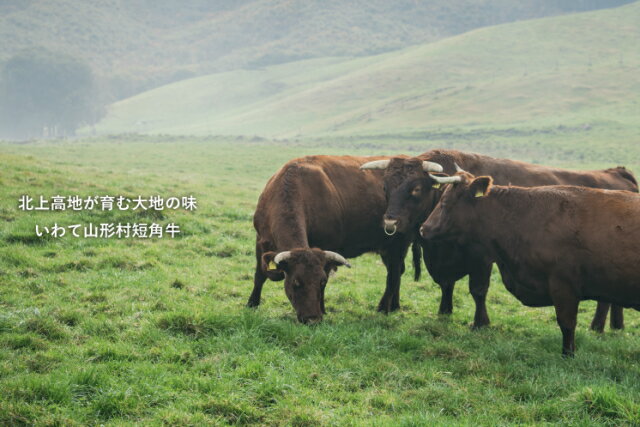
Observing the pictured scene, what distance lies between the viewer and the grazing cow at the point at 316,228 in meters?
7.77

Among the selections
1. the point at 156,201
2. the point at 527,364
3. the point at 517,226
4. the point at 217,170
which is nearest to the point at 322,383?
the point at 527,364

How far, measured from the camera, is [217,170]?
39.8 metres

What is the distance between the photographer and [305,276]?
7.69 metres

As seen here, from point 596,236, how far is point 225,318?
190 inches

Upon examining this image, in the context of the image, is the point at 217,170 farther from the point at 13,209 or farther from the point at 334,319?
the point at 334,319

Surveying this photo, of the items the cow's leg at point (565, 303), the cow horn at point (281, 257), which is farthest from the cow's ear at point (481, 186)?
the cow horn at point (281, 257)

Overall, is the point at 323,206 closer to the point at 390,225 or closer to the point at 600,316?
the point at 390,225

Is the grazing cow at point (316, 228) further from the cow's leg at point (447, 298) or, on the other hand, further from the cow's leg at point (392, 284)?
the cow's leg at point (447, 298)

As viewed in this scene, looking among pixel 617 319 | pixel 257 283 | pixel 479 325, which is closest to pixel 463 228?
pixel 479 325

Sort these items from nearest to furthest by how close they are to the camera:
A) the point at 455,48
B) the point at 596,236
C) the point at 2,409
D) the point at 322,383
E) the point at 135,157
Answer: the point at 2,409 < the point at 322,383 < the point at 596,236 < the point at 135,157 < the point at 455,48

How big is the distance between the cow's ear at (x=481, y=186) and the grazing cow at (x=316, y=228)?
2.05 m

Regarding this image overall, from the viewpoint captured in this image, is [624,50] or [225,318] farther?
[624,50]

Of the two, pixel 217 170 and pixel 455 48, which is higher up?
pixel 455 48

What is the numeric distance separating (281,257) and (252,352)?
135 cm
